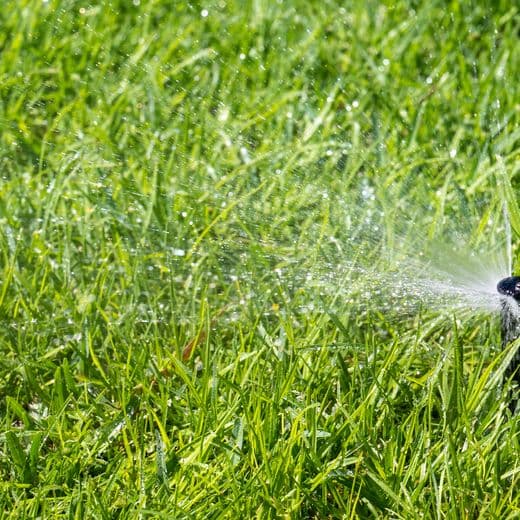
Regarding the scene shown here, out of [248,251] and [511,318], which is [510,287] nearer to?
[511,318]

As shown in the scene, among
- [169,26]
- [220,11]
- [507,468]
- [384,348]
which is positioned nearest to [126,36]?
[169,26]

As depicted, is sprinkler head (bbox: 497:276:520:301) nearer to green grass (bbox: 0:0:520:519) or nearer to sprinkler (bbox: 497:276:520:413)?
sprinkler (bbox: 497:276:520:413)

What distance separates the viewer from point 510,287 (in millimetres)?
1925

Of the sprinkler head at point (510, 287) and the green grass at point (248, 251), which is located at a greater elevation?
the sprinkler head at point (510, 287)

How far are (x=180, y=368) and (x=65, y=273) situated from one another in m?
0.64

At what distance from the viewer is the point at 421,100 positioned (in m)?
3.29

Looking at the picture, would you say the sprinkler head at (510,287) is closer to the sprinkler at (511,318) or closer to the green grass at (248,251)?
the sprinkler at (511,318)

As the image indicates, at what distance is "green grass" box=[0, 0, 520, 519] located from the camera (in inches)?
73.7

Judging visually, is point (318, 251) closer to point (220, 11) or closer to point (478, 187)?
point (478, 187)

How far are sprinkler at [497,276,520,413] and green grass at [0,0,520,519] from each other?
43mm

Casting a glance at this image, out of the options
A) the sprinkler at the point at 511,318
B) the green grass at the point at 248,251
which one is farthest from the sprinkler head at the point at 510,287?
the green grass at the point at 248,251

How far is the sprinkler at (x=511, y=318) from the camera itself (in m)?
1.93

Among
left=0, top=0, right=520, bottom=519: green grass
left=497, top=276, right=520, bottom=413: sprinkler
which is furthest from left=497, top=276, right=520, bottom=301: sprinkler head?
left=0, top=0, right=520, bottom=519: green grass

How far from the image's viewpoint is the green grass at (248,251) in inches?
73.7
